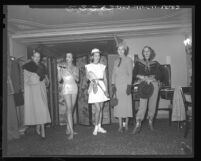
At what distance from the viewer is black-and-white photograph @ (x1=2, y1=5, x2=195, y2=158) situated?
3158mm

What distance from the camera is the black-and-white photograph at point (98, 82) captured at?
10.4ft

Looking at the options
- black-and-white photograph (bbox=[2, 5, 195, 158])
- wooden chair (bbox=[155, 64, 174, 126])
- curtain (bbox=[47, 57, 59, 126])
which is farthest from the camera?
curtain (bbox=[47, 57, 59, 126])

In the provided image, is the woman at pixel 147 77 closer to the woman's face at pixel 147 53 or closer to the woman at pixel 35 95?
the woman's face at pixel 147 53

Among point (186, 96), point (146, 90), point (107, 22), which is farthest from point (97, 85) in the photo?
point (107, 22)

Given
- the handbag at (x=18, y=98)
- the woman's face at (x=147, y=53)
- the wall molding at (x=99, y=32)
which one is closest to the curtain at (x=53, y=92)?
the wall molding at (x=99, y=32)

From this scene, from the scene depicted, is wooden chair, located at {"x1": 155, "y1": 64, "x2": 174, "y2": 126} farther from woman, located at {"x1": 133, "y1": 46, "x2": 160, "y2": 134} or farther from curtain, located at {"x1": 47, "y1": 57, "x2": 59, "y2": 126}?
curtain, located at {"x1": 47, "y1": 57, "x2": 59, "y2": 126}

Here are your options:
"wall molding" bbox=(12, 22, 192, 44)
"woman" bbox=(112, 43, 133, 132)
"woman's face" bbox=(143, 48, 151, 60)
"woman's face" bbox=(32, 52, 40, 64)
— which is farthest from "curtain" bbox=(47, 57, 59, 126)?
"woman's face" bbox=(143, 48, 151, 60)

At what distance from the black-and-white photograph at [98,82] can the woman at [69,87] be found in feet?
0.05

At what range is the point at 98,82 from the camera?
3.73m

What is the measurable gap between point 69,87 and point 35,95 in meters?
0.55

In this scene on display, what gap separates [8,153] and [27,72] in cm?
122

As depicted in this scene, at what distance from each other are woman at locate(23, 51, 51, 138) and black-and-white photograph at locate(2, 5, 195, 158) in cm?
2

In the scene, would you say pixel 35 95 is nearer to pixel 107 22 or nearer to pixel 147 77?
pixel 147 77

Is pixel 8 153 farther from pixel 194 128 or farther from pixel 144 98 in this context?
pixel 194 128
